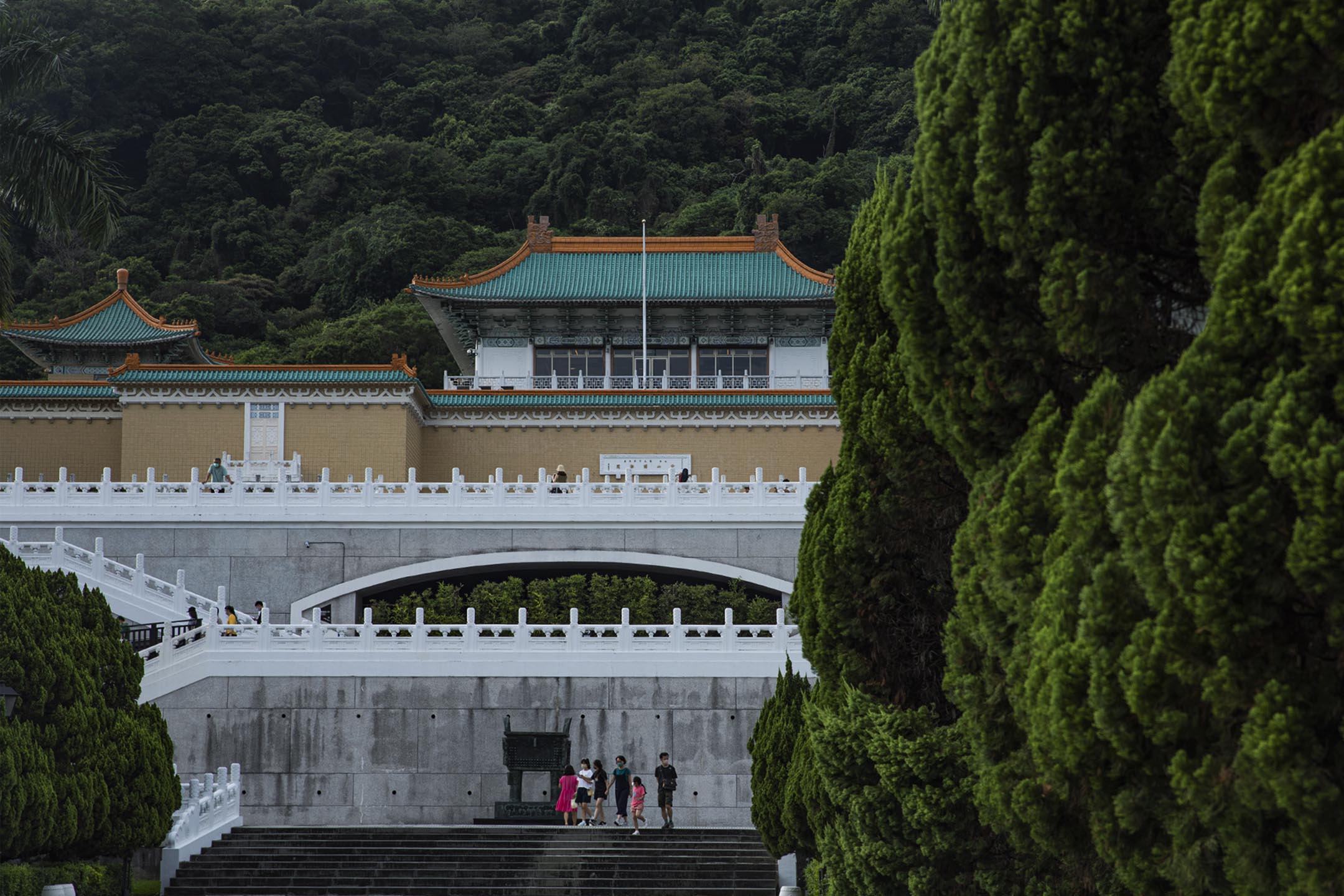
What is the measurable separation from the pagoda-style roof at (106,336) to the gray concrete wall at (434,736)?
51.1ft

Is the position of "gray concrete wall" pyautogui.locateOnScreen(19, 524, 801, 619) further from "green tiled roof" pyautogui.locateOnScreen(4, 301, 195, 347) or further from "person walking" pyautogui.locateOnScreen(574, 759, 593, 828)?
"green tiled roof" pyautogui.locateOnScreen(4, 301, 195, 347)

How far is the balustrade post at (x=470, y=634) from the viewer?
22.4 m

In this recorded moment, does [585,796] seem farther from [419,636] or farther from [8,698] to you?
[8,698]

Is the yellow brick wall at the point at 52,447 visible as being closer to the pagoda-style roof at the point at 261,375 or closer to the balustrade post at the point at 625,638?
the pagoda-style roof at the point at 261,375

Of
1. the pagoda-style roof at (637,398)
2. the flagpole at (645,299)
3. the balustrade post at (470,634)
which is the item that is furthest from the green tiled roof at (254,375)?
the balustrade post at (470,634)

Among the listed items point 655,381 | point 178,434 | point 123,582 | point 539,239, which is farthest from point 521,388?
point 123,582

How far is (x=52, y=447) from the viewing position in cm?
3338

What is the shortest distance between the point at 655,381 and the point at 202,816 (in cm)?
1920

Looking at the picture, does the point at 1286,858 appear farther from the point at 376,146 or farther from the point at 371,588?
the point at 376,146

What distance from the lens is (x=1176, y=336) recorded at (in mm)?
9023

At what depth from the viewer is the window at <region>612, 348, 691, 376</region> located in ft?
122

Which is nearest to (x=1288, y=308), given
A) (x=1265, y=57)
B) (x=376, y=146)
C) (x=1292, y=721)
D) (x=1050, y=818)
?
(x=1265, y=57)

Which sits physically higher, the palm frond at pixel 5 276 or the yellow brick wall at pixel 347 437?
the palm frond at pixel 5 276

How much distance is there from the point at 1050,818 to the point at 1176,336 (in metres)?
2.76
